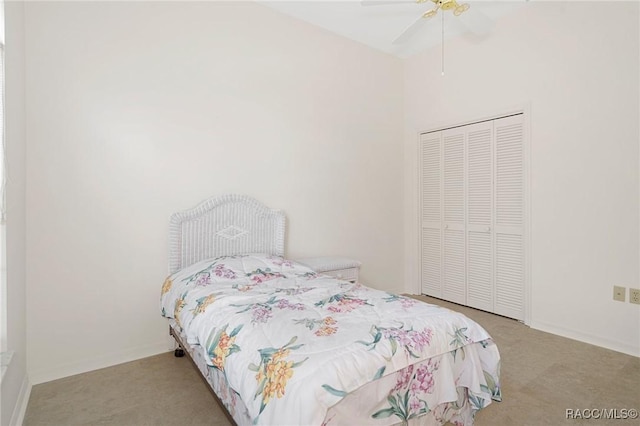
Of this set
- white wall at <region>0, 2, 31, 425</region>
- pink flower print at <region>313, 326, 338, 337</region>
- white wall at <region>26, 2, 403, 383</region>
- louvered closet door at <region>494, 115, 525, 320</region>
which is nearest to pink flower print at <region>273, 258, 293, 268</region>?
white wall at <region>26, 2, 403, 383</region>

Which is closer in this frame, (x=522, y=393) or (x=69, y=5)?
(x=522, y=393)

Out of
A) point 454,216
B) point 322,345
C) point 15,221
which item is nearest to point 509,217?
point 454,216

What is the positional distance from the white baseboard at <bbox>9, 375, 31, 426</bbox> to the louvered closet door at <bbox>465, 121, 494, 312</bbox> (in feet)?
11.7

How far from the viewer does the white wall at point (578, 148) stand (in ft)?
8.34

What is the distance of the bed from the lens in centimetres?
118

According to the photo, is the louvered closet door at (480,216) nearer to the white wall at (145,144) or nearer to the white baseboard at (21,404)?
the white wall at (145,144)

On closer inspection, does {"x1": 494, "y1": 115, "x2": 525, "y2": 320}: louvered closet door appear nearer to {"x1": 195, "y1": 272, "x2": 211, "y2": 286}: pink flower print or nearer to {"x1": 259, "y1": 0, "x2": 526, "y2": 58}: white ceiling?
{"x1": 259, "y1": 0, "x2": 526, "y2": 58}: white ceiling

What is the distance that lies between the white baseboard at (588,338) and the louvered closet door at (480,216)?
1.57ft

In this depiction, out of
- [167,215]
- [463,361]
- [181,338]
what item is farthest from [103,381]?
[463,361]

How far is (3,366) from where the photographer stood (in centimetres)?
153

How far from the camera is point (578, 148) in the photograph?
277cm

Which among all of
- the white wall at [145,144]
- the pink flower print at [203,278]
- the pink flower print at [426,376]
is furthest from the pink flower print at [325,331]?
the white wall at [145,144]

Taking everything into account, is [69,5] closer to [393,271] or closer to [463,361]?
[463,361]

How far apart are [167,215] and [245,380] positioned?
5.56ft
